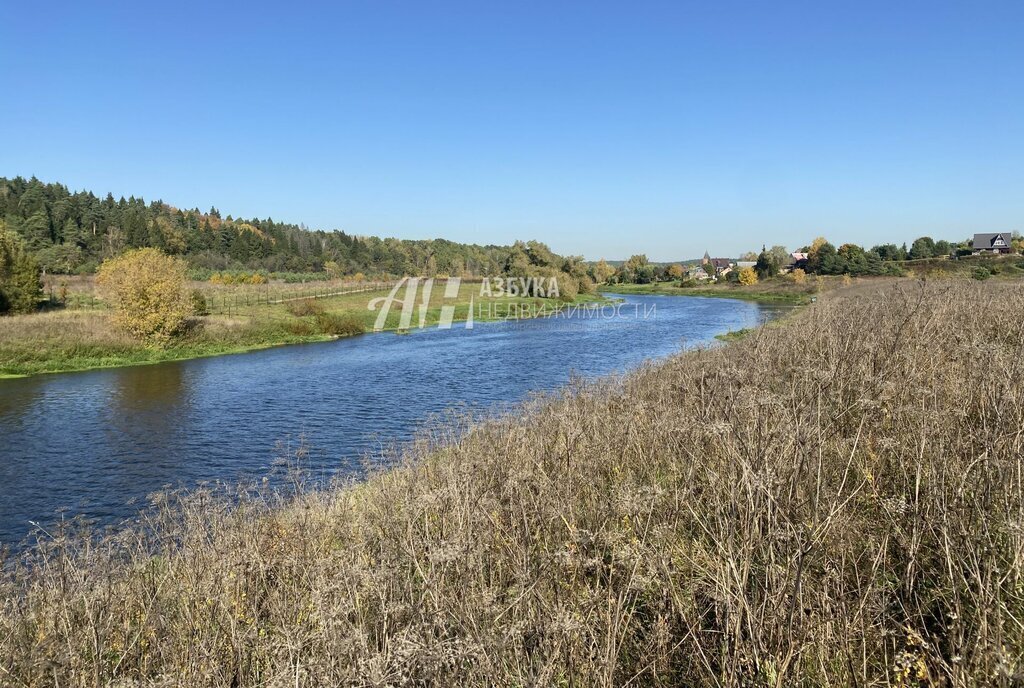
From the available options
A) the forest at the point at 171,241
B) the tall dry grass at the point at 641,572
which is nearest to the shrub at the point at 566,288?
the forest at the point at 171,241

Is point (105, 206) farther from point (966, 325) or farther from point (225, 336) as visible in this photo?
point (966, 325)

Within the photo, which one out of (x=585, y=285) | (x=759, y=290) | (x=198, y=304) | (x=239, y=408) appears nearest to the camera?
(x=239, y=408)

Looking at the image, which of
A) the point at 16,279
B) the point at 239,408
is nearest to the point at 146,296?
the point at 16,279

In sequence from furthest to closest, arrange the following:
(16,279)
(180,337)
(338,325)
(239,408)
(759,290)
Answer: (759,290)
(338,325)
(16,279)
(180,337)
(239,408)

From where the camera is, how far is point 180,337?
39031mm

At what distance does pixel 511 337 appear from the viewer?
45.6 metres

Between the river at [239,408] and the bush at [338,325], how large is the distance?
17.6ft

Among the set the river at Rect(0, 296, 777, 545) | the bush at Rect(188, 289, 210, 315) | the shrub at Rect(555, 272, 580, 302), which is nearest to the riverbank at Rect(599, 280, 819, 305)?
the shrub at Rect(555, 272, 580, 302)

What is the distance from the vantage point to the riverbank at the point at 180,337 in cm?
3234

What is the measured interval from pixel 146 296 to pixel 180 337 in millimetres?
3321

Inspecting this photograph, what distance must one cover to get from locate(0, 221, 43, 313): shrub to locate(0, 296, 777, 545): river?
42.8 ft

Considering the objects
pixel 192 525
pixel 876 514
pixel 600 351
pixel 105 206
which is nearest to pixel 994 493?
pixel 876 514

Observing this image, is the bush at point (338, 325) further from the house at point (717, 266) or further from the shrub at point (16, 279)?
the house at point (717, 266)

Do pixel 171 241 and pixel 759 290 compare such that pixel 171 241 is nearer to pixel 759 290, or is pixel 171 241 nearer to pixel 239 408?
pixel 239 408
